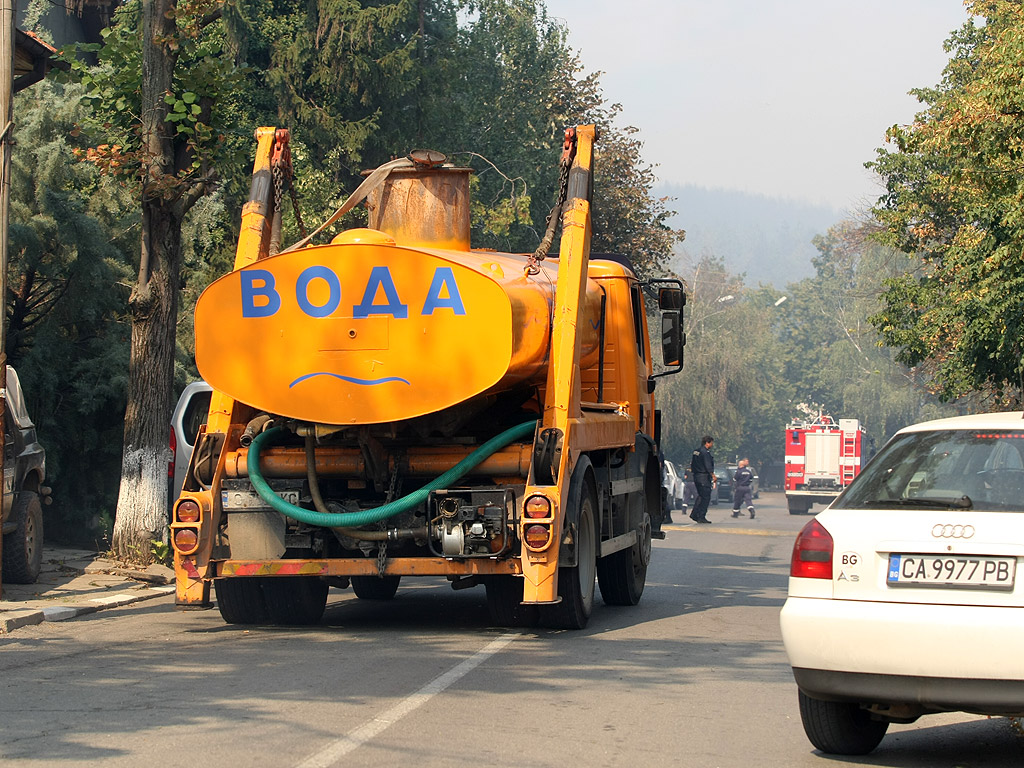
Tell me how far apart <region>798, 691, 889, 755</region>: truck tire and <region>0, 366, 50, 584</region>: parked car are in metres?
8.31

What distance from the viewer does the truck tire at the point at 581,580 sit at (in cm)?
999

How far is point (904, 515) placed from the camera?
5.70 metres

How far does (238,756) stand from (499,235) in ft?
87.2

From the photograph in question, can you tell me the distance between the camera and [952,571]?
5473 millimetres

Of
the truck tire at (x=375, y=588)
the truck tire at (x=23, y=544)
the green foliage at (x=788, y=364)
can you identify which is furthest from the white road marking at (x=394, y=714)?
the green foliage at (x=788, y=364)

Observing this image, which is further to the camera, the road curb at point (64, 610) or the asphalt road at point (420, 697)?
the road curb at point (64, 610)

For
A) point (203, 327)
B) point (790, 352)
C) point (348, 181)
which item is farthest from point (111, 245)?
point (790, 352)

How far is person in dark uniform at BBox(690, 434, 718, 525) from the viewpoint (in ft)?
95.1

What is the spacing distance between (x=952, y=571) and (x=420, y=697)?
2982 millimetres

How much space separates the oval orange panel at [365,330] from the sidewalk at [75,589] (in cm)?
273

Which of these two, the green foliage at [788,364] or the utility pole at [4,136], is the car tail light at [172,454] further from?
the green foliage at [788,364]

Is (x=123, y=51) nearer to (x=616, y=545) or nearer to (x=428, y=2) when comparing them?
(x=616, y=545)

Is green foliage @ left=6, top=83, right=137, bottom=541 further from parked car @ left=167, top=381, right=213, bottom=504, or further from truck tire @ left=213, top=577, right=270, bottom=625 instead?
truck tire @ left=213, top=577, right=270, bottom=625

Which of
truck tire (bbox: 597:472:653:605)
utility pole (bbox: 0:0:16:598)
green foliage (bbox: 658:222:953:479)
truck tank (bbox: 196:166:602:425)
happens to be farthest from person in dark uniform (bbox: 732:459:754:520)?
truck tank (bbox: 196:166:602:425)
